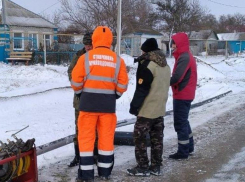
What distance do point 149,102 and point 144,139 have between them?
506 mm

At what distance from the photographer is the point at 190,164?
6203 mm

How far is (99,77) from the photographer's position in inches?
200

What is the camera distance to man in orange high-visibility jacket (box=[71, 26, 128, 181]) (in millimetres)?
5066

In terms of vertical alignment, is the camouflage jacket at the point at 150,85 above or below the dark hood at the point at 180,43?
below

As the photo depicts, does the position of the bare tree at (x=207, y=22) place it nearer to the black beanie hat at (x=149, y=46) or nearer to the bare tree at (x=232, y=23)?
the bare tree at (x=232, y=23)

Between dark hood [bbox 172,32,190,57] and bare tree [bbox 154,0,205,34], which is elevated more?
bare tree [bbox 154,0,205,34]

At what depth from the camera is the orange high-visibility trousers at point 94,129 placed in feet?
16.7

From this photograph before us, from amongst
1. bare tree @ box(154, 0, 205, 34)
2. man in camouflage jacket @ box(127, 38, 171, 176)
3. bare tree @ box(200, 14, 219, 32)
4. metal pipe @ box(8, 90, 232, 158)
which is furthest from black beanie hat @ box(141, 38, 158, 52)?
bare tree @ box(200, 14, 219, 32)

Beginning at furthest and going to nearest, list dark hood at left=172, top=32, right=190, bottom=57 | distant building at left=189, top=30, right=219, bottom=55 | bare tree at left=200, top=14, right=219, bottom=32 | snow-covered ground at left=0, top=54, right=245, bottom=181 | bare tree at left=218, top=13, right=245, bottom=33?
1. bare tree at left=218, top=13, right=245, bottom=33
2. bare tree at left=200, top=14, right=219, bottom=32
3. distant building at left=189, top=30, right=219, bottom=55
4. snow-covered ground at left=0, top=54, right=245, bottom=181
5. dark hood at left=172, top=32, right=190, bottom=57

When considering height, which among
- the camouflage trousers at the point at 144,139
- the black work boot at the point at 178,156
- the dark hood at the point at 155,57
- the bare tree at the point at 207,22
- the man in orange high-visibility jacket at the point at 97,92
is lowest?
the black work boot at the point at 178,156

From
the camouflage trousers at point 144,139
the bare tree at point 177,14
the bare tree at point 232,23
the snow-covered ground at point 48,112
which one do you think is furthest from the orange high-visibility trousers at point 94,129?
the bare tree at point 232,23

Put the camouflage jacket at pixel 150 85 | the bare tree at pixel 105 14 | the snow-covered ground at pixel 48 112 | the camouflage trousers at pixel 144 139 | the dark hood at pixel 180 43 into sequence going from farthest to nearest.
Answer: the bare tree at pixel 105 14
the snow-covered ground at pixel 48 112
the dark hood at pixel 180 43
the camouflage trousers at pixel 144 139
the camouflage jacket at pixel 150 85

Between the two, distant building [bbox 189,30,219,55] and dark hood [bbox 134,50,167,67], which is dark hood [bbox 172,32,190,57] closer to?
dark hood [bbox 134,50,167,67]

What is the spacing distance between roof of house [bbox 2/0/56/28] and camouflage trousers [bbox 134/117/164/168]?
1135 inches
